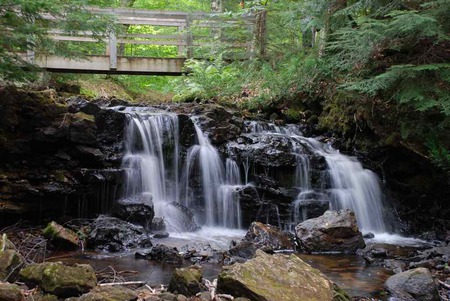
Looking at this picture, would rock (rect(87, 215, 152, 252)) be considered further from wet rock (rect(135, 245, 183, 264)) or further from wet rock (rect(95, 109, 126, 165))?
wet rock (rect(95, 109, 126, 165))

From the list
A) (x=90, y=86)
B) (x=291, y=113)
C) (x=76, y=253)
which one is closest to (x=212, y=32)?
(x=291, y=113)

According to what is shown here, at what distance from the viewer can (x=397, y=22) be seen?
782cm

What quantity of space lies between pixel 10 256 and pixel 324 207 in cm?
685

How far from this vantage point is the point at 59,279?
158 inches

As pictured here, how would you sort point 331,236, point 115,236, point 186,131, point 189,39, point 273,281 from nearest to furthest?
point 273,281
point 115,236
point 331,236
point 186,131
point 189,39

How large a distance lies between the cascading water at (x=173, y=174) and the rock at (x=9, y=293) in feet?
17.8

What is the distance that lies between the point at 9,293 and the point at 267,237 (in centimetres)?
478

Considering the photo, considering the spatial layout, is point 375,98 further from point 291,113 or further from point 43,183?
point 43,183

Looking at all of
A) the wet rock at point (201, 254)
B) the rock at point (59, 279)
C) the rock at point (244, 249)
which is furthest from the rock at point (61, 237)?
the rock at point (59, 279)

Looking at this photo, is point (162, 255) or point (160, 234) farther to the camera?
point (160, 234)

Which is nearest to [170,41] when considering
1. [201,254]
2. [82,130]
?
[82,130]

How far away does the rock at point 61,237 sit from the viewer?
6.81m

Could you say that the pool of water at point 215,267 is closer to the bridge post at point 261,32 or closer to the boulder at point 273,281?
the boulder at point 273,281

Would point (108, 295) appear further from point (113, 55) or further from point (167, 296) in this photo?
point (113, 55)
